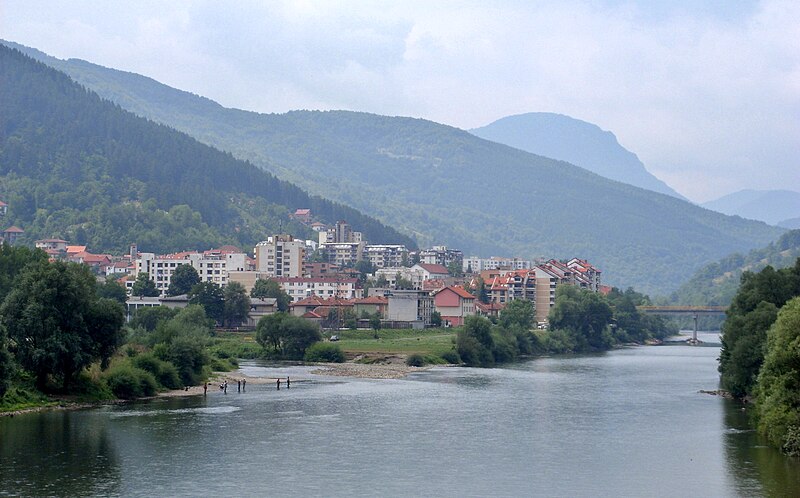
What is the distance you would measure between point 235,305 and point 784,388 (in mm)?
75946

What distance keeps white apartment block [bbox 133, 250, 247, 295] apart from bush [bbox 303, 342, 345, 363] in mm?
56839

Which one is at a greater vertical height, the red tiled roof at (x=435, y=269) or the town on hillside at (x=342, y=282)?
the red tiled roof at (x=435, y=269)

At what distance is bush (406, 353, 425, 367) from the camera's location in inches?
3590

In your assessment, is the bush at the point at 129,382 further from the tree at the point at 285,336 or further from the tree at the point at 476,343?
the tree at the point at 476,343

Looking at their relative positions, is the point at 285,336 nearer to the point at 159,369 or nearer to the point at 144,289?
the point at 159,369

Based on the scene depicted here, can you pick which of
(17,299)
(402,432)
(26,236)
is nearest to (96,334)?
(17,299)

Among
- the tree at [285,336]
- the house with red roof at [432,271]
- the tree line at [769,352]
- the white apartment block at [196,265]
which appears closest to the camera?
the tree line at [769,352]

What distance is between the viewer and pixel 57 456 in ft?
141

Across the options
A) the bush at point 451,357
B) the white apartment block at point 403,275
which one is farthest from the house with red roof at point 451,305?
the bush at point 451,357

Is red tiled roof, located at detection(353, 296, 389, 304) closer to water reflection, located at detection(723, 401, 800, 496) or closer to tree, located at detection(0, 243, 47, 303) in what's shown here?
tree, located at detection(0, 243, 47, 303)

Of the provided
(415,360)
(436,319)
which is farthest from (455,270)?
(415,360)

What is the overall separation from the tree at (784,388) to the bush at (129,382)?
29.7 meters

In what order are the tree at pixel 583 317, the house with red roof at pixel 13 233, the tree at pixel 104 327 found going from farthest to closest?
the house with red roof at pixel 13 233, the tree at pixel 583 317, the tree at pixel 104 327

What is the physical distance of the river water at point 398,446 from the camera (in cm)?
3912
